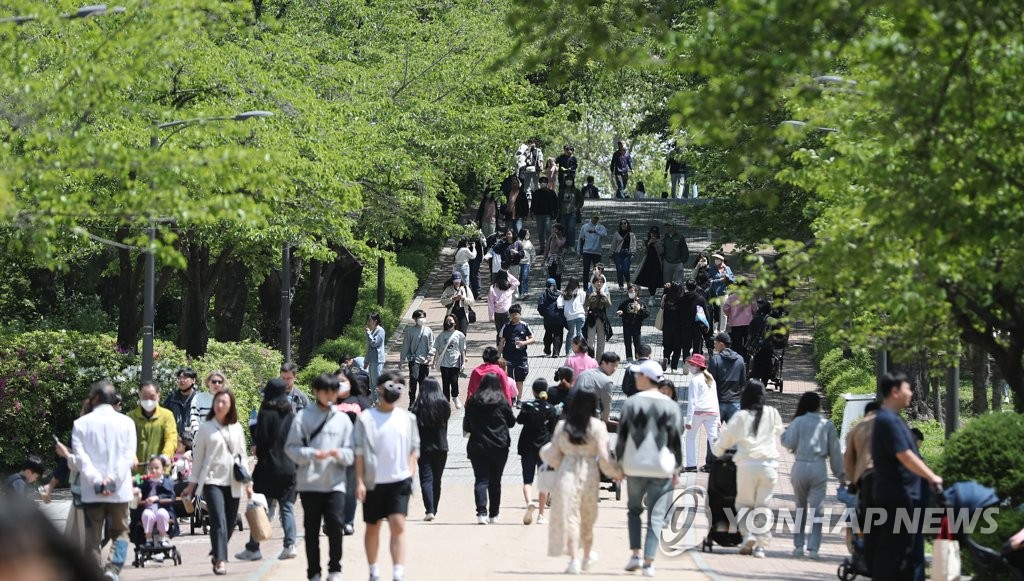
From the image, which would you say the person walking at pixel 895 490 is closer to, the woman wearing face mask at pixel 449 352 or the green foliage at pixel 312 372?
the woman wearing face mask at pixel 449 352

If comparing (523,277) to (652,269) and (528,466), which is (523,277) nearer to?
(652,269)

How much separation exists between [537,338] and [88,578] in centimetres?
2961

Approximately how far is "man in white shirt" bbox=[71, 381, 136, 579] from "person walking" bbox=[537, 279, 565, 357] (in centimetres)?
1618

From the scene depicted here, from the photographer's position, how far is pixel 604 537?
1328 cm

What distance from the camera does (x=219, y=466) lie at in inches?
459

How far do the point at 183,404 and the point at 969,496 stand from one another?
844cm

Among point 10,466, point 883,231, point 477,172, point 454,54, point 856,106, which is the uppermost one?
point 454,54

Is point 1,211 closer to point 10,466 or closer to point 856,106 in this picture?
point 856,106

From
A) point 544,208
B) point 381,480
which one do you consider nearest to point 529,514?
point 381,480

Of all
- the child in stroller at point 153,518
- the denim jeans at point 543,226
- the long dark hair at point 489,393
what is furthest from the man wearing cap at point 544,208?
the child in stroller at point 153,518

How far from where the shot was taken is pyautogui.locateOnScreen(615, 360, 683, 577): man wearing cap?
11070mm

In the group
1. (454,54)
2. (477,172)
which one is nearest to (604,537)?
(477,172)

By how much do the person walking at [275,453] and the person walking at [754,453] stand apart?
12.5 ft

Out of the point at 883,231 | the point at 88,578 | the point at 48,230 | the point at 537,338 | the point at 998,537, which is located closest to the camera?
the point at 88,578
